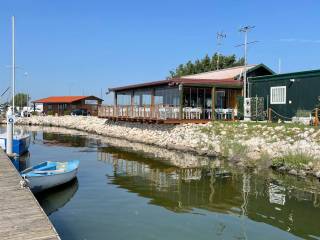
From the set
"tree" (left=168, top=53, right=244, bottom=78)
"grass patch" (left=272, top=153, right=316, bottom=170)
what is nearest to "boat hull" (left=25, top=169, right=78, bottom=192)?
"grass patch" (left=272, top=153, right=316, bottom=170)

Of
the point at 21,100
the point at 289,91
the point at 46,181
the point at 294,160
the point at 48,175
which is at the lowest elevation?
the point at 46,181

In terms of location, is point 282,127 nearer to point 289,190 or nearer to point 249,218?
point 289,190

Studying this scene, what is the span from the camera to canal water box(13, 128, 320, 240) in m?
11.3

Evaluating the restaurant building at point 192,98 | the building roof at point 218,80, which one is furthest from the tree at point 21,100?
the restaurant building at point 192,98

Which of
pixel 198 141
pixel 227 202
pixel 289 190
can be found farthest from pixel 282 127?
pixel 227 202

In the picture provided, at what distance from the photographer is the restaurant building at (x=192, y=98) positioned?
31.9 metres

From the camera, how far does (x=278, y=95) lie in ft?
97.6

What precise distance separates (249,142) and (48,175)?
12446 millimetres

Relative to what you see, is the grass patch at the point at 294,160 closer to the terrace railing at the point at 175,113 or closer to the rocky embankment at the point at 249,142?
the rocky embankment at the point at 249,142

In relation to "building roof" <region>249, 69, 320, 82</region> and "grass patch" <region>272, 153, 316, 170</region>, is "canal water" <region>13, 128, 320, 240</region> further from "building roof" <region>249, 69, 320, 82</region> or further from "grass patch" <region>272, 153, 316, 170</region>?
"building roof" <region>249, 69, 320, 82</region>

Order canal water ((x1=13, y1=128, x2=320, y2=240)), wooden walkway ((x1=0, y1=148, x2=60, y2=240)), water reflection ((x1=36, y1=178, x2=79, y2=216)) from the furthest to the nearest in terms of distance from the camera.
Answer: water reflection ((x1=36, y1=178, x2=79, y2=216)) < canal water ((x1=13, y1=128, x2=320, y2=240)) < wooden walkway ((x1=0, y1=148, x2=60, y2=240))

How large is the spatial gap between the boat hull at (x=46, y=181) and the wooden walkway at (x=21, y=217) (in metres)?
1.29

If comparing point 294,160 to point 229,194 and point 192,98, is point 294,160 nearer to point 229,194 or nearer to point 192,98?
point 229,194

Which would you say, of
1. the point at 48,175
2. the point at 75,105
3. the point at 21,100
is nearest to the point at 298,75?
the point at 48,175
